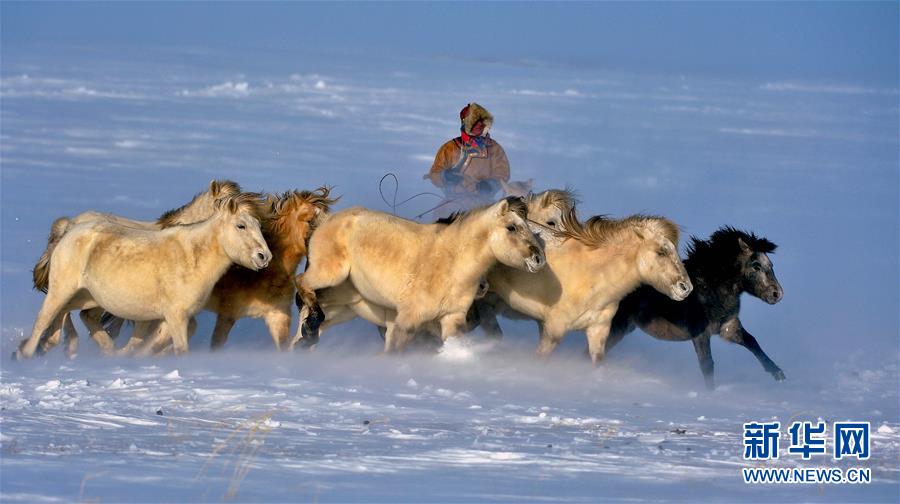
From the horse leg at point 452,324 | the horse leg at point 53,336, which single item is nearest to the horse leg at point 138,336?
the horse leg at point 53,336

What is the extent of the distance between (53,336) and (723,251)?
213 inches

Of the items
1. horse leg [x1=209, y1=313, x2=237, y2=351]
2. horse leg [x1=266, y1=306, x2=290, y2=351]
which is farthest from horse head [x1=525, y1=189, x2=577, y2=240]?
horse leg [x1=209, y1=313, x2=237, y2=351]

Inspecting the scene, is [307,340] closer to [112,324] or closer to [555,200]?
[112,324]

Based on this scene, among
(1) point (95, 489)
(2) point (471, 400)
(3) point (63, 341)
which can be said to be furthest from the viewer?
(3) point (63, 341)

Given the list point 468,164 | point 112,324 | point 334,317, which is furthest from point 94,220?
point 468,164

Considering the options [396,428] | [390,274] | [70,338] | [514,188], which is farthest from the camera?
[514,188]

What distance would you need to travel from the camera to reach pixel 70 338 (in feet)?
41.8

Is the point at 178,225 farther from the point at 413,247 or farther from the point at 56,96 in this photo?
the point at 56,96

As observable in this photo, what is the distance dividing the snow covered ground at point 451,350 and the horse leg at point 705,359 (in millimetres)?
108

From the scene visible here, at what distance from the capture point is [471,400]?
1091 centimetres

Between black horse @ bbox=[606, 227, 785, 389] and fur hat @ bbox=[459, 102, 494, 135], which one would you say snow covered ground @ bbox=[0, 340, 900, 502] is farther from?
fur hat @ bbox=[459, 102, 494, 135]

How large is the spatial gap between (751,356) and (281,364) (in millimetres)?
5063

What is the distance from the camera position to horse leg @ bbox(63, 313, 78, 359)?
12641 millimetres

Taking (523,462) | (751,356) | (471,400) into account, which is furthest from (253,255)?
(751,356)
